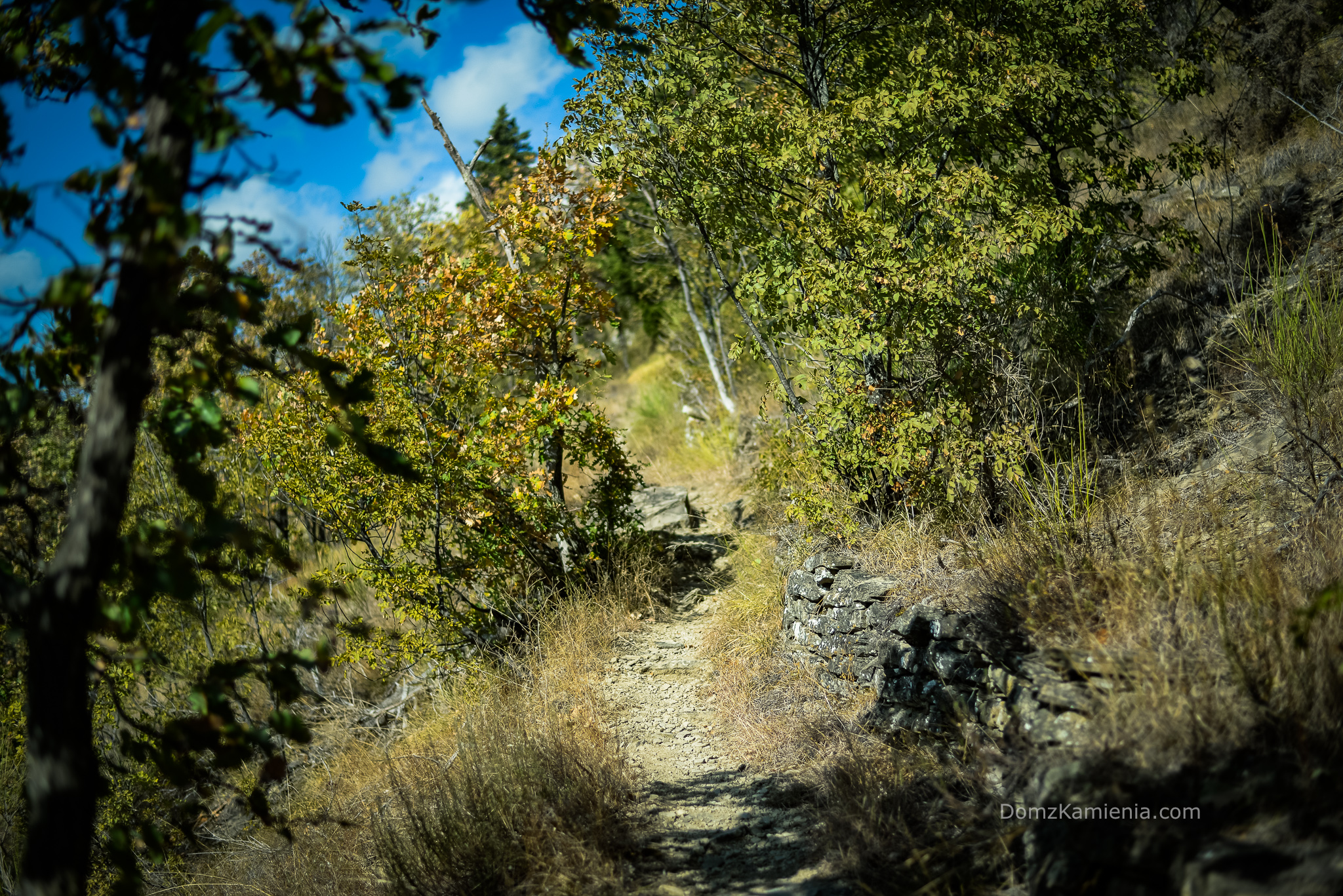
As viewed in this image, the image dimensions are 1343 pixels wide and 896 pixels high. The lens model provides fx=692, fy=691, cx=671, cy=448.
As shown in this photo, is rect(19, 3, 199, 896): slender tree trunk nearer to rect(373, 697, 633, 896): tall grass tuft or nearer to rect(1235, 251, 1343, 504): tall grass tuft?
rect(373, 697, 633, 896): tall grass tuft

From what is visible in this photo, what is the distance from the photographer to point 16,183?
5.49 feet

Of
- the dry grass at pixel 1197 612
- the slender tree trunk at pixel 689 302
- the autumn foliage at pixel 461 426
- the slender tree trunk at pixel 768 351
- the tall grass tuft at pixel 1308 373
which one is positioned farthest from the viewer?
the slender tree trunk at pixel 689 302

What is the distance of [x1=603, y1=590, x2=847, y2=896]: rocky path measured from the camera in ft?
11.0

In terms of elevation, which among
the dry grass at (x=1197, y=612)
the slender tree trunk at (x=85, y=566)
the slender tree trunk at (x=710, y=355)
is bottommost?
the dry grass at (x=1197, y=612)

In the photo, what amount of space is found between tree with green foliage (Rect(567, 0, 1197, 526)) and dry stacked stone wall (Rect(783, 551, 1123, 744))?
0.78m

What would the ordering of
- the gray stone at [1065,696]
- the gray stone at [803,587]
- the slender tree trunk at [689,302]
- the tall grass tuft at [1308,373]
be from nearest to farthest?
the gray stone at [1065,696] < the tall grass tuft at [1308,373] < the gray stone at [803,587] < the slender tree trunk at [689,302]

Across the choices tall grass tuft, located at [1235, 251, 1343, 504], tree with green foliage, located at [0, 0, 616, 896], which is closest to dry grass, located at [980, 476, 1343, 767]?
tall grass tuft, located at [1235, 251, 1343, 504]

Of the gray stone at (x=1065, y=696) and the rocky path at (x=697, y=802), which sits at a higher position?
the gray stone at (x=1065, y=696)

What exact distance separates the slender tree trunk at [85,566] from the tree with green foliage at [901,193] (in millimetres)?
3863

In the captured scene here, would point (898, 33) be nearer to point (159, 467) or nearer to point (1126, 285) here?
point (1126, 285)

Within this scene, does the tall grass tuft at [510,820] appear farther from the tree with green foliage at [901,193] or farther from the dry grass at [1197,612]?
the tree with green foliage at [901,193]

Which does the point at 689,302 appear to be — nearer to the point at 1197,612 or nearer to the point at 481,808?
the point at 481,808

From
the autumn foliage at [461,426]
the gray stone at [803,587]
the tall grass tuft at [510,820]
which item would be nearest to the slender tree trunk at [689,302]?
the autumn foliage at [461,426]

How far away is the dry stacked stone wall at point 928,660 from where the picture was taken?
9.68 ft
